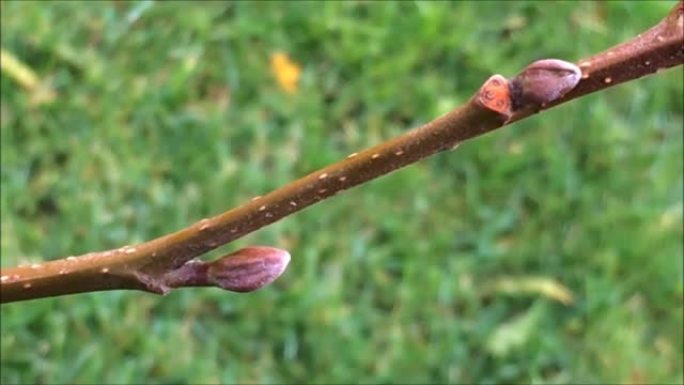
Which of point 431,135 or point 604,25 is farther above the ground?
point 604,25

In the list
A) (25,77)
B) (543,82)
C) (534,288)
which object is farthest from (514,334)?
(543,82)

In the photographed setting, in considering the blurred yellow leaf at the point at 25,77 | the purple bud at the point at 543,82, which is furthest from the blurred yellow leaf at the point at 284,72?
the purple bud at the point at 543,82

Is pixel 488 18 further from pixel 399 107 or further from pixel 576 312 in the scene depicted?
pixel 576 312

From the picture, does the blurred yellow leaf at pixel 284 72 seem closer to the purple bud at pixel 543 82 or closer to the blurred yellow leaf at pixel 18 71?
the blurred yellow leaf at pixel 18 71

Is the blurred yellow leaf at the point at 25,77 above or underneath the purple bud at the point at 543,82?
above

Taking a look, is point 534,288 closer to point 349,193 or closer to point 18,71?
point 349,193

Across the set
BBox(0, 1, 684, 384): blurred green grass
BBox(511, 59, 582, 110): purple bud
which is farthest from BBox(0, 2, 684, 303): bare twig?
BBox(0, 1, 684, 384): blurred green grass

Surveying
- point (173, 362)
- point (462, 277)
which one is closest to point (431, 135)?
point (173, 362)
